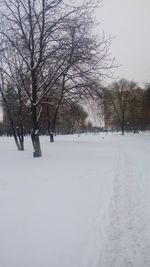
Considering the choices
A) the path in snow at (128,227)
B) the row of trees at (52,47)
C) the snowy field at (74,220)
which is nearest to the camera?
the path in snow at (128,227)

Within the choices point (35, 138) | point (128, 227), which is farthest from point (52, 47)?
point (128, 227)

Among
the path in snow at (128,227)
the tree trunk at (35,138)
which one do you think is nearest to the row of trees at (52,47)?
the tree trunk at (35,138)

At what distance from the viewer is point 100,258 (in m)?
4.73

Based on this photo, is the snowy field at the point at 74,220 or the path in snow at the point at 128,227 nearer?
the path in snow at the point at 128,227

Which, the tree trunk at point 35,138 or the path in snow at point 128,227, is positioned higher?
the tree trunk at point 35,138

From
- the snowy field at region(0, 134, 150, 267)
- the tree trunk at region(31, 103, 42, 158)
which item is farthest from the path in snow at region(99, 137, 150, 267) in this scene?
the tree trunk at region(31, 103, 42, 158)

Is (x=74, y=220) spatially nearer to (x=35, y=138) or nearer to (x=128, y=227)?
(x=128, y=227)

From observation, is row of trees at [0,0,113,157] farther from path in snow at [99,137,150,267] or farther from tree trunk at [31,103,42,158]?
path in snow at [99,137,150,267]

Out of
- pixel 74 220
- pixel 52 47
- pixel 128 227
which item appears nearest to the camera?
pixel 128 227

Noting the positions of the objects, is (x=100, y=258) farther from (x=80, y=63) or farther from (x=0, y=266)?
(x=80, y=63)

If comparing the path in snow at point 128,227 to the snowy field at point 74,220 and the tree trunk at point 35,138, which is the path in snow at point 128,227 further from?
the tree trunk at point 35,138

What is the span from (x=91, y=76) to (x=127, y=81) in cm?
5929

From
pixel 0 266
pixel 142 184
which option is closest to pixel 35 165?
pixel 142 184

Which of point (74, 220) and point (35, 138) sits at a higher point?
point (35, 138)
